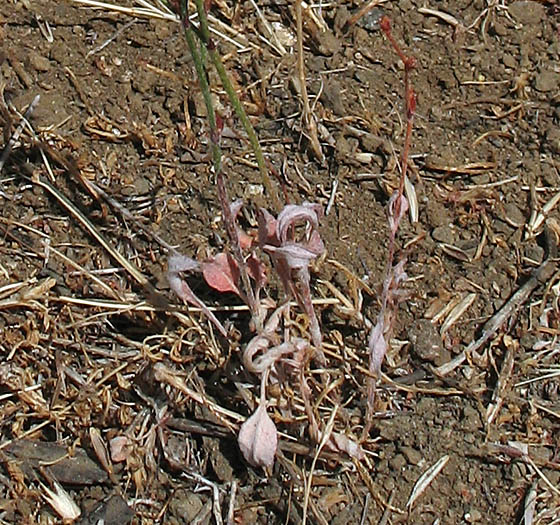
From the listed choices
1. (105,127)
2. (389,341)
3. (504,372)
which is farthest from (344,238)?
(105,127)

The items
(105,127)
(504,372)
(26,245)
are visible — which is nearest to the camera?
(504,372)

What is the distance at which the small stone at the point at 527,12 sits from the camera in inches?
101

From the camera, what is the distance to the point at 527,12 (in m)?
2.57

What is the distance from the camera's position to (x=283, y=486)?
1932mm

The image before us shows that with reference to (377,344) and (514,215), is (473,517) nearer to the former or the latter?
(377,344)

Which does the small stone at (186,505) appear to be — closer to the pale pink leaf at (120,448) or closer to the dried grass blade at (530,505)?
the pale pink leaf at (120,448)

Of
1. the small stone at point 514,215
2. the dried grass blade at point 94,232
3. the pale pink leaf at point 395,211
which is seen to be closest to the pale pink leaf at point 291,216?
the pale pink leaf at point 395,211

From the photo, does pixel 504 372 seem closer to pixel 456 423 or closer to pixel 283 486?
pixel 456 423

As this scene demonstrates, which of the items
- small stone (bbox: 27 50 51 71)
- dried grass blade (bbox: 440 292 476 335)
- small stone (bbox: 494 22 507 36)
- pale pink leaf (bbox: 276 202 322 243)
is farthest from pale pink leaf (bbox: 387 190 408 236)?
small stone (bbox: 27 50 51 71)

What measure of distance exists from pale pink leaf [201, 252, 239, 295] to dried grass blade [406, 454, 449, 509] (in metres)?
0.51

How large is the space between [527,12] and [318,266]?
0.96 m

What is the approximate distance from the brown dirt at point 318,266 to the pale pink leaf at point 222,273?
0.42 feet

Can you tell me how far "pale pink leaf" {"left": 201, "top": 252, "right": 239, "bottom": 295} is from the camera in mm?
1915

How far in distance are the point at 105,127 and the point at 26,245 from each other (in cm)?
34
